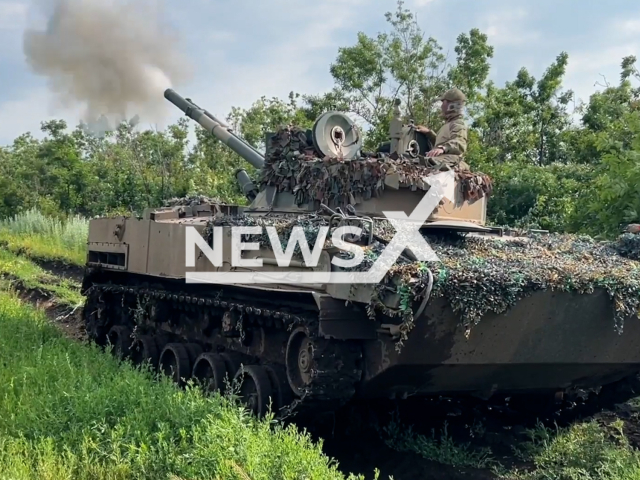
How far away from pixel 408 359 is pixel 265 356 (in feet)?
6.36

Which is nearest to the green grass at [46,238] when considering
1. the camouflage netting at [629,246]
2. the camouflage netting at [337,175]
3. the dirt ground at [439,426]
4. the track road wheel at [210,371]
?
the track road wheel at [210,371]

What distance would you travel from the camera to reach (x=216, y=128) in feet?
34.7

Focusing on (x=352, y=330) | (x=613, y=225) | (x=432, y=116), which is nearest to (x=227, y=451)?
(x=352, y=330)

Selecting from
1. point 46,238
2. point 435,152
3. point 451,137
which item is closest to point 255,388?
point 435,152

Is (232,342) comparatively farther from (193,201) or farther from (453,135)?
(453,135)

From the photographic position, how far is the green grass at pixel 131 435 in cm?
463

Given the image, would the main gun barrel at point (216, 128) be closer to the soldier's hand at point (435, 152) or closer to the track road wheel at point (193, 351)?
the track road wheel at point (193, 351)

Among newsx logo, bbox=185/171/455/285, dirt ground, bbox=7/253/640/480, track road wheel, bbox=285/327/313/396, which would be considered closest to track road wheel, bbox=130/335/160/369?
newsx logo, bbox=185/171/455/285

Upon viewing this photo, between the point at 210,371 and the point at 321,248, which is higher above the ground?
the point at 321,248

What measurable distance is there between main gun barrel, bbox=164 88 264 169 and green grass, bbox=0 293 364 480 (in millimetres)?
3725

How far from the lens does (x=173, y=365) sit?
27.5ft

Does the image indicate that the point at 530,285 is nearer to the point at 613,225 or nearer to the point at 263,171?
the point at 263,171

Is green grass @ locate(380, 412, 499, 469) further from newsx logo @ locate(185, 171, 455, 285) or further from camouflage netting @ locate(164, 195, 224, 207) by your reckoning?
camouflage netting @ locate(164, 195, 224, 207)

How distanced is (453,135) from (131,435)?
4026mm
